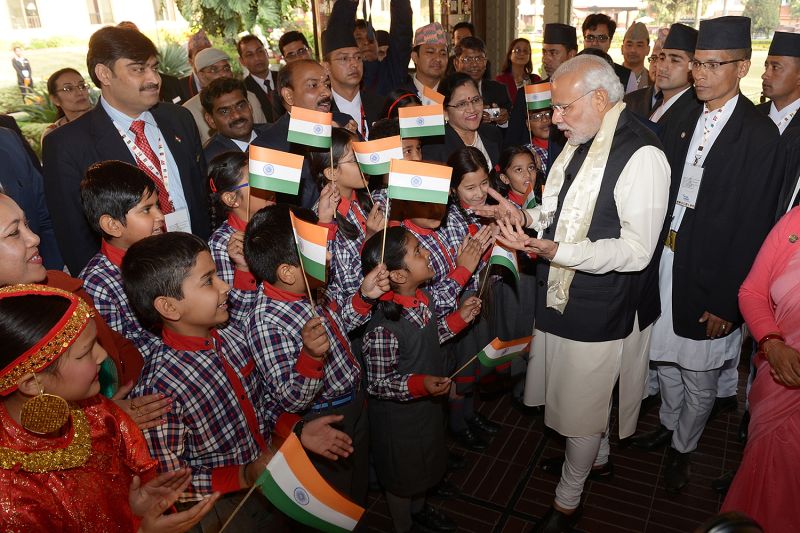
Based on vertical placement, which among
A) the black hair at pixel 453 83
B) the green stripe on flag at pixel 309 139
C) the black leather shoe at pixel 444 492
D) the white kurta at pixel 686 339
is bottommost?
the black leather shoe at pixel 444 492

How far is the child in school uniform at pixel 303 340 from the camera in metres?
1.94

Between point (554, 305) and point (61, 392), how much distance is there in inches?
73.8

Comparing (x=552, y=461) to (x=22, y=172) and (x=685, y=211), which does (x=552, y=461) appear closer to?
(x=685, y=211)

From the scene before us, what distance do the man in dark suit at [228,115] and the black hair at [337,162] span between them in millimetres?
917

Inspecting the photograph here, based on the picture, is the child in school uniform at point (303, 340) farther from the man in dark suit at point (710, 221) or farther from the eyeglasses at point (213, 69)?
the eyeglasses at point (213, 69)

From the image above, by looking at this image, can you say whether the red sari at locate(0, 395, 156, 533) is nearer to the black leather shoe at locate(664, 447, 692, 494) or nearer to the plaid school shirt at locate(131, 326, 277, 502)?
the plaid school shirt at locate(131, 326, 277, 502)

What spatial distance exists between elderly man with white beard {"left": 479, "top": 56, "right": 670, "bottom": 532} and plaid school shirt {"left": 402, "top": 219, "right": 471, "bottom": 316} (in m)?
0.35

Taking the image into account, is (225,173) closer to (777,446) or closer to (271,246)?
(271,246)

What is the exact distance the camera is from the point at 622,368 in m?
2.63

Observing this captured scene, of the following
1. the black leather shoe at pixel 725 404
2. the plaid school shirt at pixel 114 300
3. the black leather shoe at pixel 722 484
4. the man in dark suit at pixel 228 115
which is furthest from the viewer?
the man in dark suit at pixel 228 115

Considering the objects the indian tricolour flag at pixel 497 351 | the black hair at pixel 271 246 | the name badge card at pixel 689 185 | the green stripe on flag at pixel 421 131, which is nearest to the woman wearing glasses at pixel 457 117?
the green stripe on flag at pixel 421 131

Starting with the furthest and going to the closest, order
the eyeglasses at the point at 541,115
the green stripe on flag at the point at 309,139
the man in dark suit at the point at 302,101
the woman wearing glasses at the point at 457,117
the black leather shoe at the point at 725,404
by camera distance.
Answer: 1. the eyeglasses at the point at 541,115
2. the woman wearing glasses at the point at 457,117
3. the black leather shoe at the point at 725,404
4. the man in dark suit at the point at 302,101
5. the green stripe on flag at the point at 309,139

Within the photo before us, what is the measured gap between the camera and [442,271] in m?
2.95

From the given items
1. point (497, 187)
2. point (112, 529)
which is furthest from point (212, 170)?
point (112, 529)
